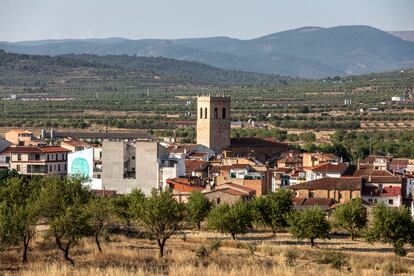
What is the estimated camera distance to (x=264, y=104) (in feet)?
443

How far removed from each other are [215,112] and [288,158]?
866cm

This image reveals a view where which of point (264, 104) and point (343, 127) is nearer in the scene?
point (343, 127)

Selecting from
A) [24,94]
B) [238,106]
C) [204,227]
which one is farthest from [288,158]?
[24,94]

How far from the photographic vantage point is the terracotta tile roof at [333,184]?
148ft

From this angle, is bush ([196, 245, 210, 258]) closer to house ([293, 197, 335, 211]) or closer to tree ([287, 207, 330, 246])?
tree ([287, 207, 330, 246])

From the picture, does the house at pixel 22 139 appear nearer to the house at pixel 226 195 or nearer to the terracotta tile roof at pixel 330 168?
the terracotta tile roof at pixel 330 168

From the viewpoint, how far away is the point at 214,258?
91.5 feet

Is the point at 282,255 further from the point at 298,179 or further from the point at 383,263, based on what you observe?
the point at 298,179

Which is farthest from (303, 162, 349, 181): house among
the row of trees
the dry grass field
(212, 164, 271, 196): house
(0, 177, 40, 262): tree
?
(0, 177, 40, 262): tree

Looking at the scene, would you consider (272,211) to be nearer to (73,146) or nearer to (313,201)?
(313,201)

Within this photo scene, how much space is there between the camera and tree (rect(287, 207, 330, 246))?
36.3 m

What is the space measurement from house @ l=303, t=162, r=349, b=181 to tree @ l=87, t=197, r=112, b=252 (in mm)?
17281

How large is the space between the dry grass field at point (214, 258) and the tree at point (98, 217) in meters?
0.47

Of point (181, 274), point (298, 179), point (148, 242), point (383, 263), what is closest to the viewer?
point (181, 274)
